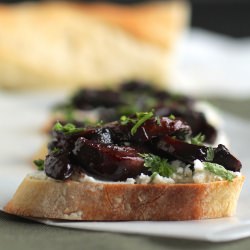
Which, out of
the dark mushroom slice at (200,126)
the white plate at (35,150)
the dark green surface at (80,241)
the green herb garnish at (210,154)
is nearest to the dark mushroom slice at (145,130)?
the green herb garnish at (210,154)

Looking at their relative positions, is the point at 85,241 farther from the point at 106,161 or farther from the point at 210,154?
the point at 210,154

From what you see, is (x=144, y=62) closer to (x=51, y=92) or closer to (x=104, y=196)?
(x=51, y=92)

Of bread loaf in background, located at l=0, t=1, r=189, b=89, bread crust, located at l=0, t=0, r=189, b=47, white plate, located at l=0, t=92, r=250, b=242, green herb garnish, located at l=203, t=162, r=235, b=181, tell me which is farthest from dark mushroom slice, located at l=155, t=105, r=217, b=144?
bread crust, located at l=0, t=0, r=189, b=47

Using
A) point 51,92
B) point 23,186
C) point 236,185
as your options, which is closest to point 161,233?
point 236,185

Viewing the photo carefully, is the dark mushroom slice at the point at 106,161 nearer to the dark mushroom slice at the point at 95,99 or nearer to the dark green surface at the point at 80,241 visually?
the dark green surface at the point at 80,241

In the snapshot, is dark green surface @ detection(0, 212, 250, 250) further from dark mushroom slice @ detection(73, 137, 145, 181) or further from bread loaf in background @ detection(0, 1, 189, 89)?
→ bread loaf in background @ detection(0, 1, 189, 89)
